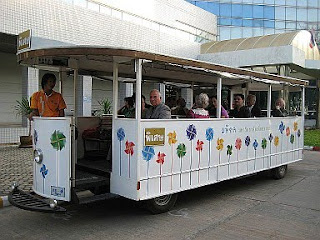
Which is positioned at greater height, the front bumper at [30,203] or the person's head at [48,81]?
the person's head at [48,81]

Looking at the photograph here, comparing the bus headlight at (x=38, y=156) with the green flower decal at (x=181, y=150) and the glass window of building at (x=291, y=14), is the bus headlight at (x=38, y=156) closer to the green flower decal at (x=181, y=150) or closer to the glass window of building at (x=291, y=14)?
the green flower decal at (x=181, y=150)

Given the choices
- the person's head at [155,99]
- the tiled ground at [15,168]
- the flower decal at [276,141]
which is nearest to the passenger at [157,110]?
the person's head at [155,99]

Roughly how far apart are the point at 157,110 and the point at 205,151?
1.10 m

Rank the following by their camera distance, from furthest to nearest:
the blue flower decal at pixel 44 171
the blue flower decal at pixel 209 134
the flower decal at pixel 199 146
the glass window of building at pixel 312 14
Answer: the glass window of building at pixel 312 14, the blue flower decal at pixel 209 134, the flower decal at pixel 199 146, the blue flower decal at pixel 44 171

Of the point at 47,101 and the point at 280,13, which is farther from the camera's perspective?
the point at 280,13

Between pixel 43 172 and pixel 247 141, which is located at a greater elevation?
pixel 247 141

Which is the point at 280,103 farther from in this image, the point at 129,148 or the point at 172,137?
the point at 129,148

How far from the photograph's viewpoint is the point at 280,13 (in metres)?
40.2

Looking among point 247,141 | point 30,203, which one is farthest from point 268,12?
point 30,203

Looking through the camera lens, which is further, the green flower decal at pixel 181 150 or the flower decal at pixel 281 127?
the flower decal at pixel 281 127

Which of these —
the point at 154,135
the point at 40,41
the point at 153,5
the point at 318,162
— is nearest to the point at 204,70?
the point at 154,135

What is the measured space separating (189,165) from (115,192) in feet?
3.99

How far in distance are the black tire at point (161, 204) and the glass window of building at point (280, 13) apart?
38565 millimetres

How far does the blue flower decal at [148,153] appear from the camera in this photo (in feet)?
16.1
